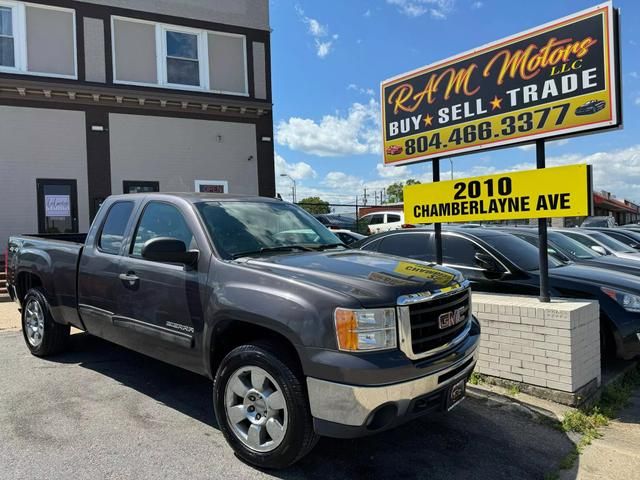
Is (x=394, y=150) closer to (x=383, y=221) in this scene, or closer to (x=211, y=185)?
(x=211, y=185)

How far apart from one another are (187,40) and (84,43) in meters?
2.88

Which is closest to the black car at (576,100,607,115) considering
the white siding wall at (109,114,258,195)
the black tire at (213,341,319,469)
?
the black tire at (213,341,319,469)

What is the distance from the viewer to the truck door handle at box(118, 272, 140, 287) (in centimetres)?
432

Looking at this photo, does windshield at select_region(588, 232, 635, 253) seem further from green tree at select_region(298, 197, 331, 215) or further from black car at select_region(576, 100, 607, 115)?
green tree at select_region(298, 197, 331, 215)

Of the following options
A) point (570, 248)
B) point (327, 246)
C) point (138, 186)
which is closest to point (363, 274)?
point (327, 246)

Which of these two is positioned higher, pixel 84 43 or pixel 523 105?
pixel 84 43

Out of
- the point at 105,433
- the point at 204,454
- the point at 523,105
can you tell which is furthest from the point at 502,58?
the point at 105,433

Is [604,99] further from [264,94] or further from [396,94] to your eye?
[264,94]

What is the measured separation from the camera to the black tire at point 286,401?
3111mm

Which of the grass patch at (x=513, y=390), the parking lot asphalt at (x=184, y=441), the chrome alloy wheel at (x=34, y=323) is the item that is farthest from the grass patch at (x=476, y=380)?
the chrome alloy wheel at (x=34, y=323)

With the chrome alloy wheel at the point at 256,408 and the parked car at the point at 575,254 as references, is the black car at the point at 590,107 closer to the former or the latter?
the parked car at the point at 575,254

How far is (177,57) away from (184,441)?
13.7 metres

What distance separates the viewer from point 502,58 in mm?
5410

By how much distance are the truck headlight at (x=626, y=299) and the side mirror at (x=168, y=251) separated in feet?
14.4
